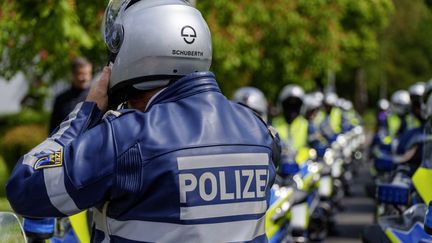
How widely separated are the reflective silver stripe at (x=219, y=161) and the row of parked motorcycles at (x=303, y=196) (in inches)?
121

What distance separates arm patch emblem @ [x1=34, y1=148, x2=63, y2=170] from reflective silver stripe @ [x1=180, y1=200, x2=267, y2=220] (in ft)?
1.21

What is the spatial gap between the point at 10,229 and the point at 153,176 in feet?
2.06

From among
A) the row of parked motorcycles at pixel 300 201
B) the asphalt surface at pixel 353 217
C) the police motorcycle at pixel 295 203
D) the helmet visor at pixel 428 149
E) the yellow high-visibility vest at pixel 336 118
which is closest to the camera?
the helmet visor at pixel 428 149

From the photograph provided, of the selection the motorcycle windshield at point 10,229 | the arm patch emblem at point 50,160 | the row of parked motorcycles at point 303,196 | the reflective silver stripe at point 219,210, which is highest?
the arm patch emblem at point 50,160

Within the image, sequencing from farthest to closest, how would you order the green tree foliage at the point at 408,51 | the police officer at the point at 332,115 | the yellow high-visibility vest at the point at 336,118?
the green tree foliage at the point at 408,51 < the yellow high-visibility vest at the point at 336,118 < the police officer at the point at 332,115

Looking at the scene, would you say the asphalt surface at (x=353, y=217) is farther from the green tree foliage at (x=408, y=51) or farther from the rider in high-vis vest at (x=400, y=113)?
the green tree foliage at (x=408, y=51)

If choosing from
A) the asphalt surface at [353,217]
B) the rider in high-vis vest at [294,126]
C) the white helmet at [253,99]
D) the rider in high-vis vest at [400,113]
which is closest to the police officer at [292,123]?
the rider in high-vis vest at [294,126]

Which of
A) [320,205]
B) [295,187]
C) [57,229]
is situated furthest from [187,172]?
[320,205]

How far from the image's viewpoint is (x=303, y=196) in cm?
748

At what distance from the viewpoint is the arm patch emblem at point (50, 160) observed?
2523 millimetres

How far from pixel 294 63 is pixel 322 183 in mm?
6669

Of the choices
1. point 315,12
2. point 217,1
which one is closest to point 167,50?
point 217,1

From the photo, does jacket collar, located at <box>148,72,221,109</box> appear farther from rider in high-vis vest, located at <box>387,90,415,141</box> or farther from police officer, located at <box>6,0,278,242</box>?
rider in high-vis vest, located at <box>387,90,415,141</box>

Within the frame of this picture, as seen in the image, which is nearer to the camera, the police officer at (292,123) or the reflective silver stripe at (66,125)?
the reflective silver stripe at (66,125)
